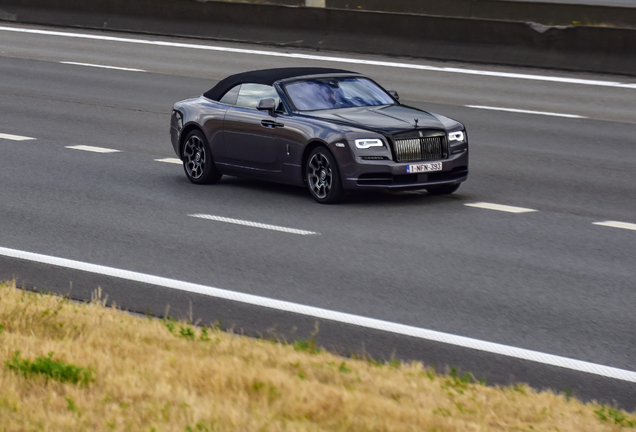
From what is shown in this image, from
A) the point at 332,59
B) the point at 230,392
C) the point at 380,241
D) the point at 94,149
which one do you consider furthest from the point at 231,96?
the point at 332,59

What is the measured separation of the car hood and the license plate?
432 mm

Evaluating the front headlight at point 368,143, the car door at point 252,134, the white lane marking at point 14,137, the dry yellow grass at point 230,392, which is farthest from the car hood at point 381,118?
the white lane marking at point 14,137

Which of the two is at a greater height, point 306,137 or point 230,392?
point 306,137

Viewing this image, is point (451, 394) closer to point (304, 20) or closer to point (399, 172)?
point (399, 172)

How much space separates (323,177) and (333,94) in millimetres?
1298

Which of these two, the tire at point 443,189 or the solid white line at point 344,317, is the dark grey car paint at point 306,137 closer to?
the tire at point 443,189

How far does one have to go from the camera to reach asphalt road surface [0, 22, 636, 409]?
7.80 meters

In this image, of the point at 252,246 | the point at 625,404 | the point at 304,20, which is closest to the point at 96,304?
the point at 252,246

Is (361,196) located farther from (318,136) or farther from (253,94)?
(253,94)

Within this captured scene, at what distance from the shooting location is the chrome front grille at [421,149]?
12.4 m

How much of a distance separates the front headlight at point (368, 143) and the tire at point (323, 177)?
0.36 meters

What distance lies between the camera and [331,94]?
13.4 m

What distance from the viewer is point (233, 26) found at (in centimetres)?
3117

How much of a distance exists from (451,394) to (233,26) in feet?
85.8
